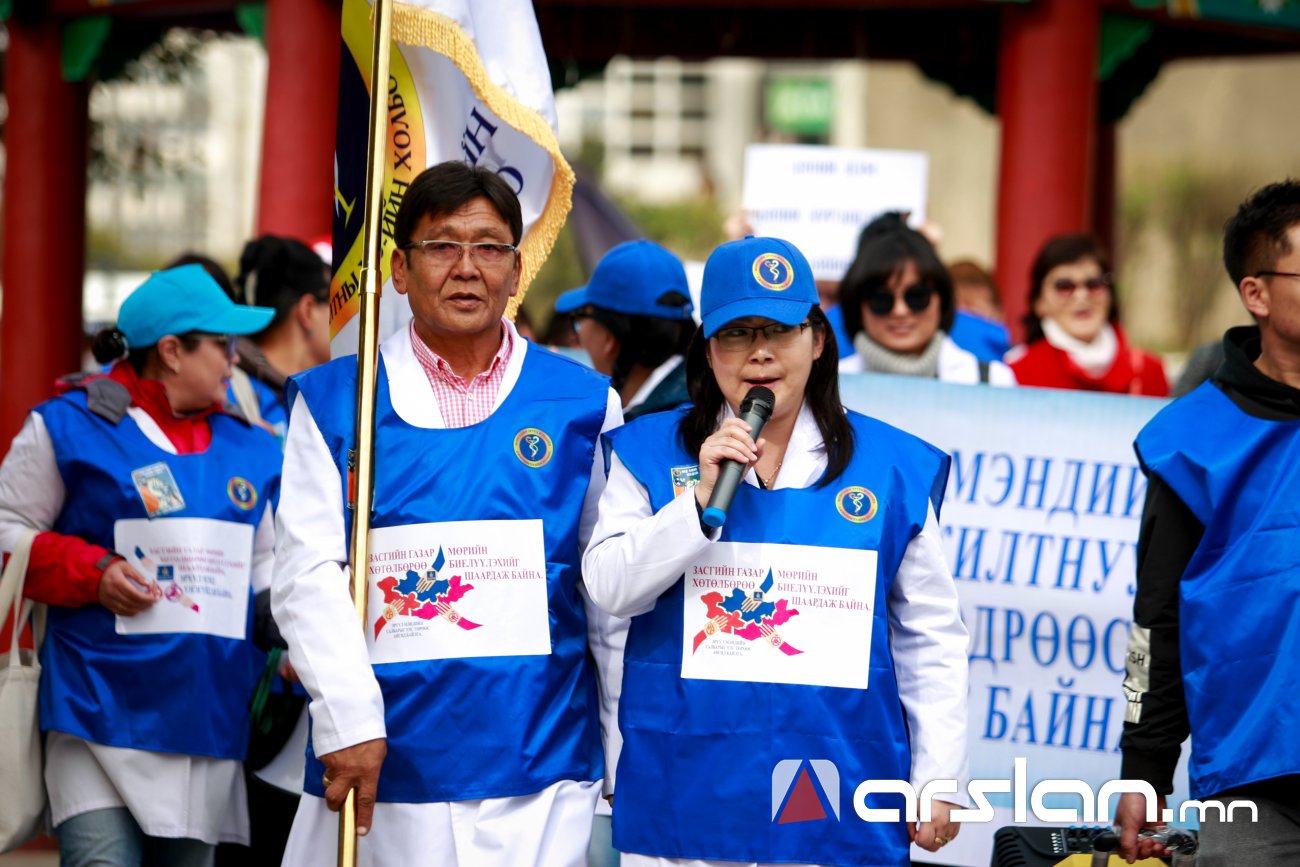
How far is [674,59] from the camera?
11.2 meters

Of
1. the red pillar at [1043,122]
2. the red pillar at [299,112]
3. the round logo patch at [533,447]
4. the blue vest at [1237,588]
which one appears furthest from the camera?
the red pillar at [299,112]

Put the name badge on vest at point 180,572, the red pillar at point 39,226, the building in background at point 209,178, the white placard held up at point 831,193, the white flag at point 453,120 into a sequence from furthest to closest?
the building in background at point 209,178 < the red pillar at point 39,226 < the white placard held up at point 831,193 < the name badge on vest at point 180,572 < the white flag at point 453,120

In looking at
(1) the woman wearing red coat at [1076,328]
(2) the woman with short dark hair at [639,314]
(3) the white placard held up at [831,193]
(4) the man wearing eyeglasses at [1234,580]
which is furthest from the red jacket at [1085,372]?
(4) the man wearing eyeglasses at [1234,580]

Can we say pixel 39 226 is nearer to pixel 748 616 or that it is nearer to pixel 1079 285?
pixel 1079 285

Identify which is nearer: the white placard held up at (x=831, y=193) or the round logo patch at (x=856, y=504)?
the round logo patch at (x=856, y=504)

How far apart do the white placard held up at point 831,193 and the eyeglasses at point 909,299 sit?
1781 mm

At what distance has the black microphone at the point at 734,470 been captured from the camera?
3.61 meters

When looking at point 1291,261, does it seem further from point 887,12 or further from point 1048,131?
point 887,12

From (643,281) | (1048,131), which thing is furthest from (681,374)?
(1048,131)

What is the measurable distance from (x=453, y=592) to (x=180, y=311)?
1.74 meters

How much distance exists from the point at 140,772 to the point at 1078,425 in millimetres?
2776

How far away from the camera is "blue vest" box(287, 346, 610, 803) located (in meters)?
3.92

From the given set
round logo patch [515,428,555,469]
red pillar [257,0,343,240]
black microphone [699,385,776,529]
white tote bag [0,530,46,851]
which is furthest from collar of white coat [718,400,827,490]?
red pillar [257,0,343,240]

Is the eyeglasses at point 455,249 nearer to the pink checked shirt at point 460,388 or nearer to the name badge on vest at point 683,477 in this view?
the pink checked shirt at point 460,388
